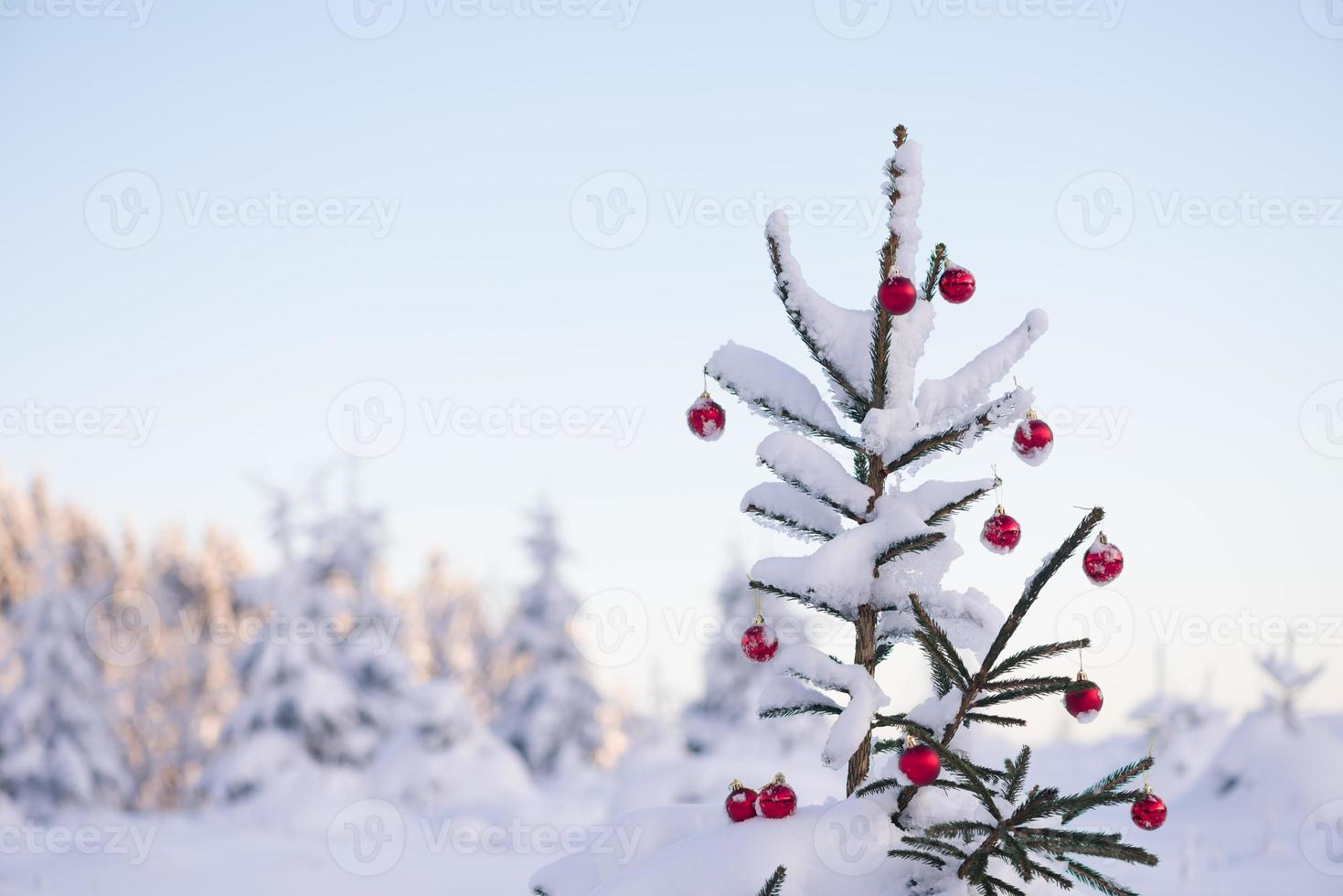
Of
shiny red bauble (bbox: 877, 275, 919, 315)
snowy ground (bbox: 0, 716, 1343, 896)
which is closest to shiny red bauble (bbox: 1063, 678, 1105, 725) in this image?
shiny red bauble (bbox: 877, 275, 919, 315)

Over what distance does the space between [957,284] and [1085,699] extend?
146 cm

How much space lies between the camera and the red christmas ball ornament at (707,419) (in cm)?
351

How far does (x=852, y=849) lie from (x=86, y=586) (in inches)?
1351

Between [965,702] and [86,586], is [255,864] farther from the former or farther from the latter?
[86,586]

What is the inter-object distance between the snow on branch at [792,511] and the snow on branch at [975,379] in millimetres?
503

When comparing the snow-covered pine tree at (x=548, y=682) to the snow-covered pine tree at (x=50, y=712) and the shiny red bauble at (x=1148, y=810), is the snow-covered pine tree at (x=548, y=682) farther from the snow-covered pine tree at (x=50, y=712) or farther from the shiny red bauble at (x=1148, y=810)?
the shiny red bauble at (x=1148, y=810)

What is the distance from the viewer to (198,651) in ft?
112

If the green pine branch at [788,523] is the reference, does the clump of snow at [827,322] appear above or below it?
above

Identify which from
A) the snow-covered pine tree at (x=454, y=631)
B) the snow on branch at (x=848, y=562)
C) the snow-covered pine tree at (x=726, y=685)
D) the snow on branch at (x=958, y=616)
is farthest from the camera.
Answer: the snow-covered pine tree at (x=454, y=631)

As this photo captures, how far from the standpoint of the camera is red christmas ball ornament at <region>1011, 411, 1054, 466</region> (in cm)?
324

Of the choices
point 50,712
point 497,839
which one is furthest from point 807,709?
point 50,712

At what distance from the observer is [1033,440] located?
3254 mm

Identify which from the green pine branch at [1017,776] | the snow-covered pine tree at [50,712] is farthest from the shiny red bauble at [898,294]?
the snow-covered pine tree at [50,712]

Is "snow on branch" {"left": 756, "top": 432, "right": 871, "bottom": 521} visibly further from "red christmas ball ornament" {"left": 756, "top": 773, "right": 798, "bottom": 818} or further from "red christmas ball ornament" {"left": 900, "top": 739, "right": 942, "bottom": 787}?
"red christmas ball ornament" {"left": 756, "top": 773, "right": 798, "bottom": 818}
